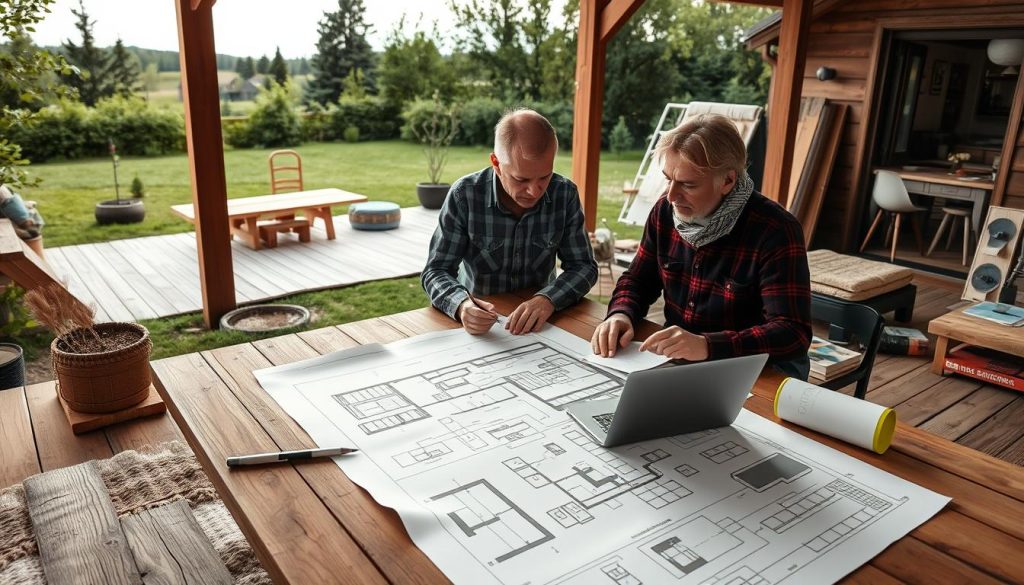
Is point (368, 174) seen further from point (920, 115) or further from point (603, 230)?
point (920, 115)

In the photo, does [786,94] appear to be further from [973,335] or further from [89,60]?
[89,60]

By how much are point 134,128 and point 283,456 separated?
38.6 ft

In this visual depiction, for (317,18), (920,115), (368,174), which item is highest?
(317,18)

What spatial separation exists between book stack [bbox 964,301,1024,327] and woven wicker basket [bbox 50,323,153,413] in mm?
4043

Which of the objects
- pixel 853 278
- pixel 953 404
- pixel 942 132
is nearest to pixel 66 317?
pixel 953 404

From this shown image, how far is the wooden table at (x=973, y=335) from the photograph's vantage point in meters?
3.49

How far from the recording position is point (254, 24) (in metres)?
13.1

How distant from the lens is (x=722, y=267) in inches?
70.2

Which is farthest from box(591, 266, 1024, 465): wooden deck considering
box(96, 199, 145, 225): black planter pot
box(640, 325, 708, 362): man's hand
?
box(96, 199, 145, 225): black planter pot

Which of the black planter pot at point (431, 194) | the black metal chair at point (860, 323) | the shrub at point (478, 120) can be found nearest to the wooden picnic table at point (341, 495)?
the black metal chair at point (860, 323)

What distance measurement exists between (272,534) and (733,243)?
1279mm

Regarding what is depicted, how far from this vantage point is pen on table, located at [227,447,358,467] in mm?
1125

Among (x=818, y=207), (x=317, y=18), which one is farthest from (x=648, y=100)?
(x=818, y=207)

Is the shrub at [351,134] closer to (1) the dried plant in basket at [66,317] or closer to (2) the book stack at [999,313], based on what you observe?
(2) the book stack at [999,313]
